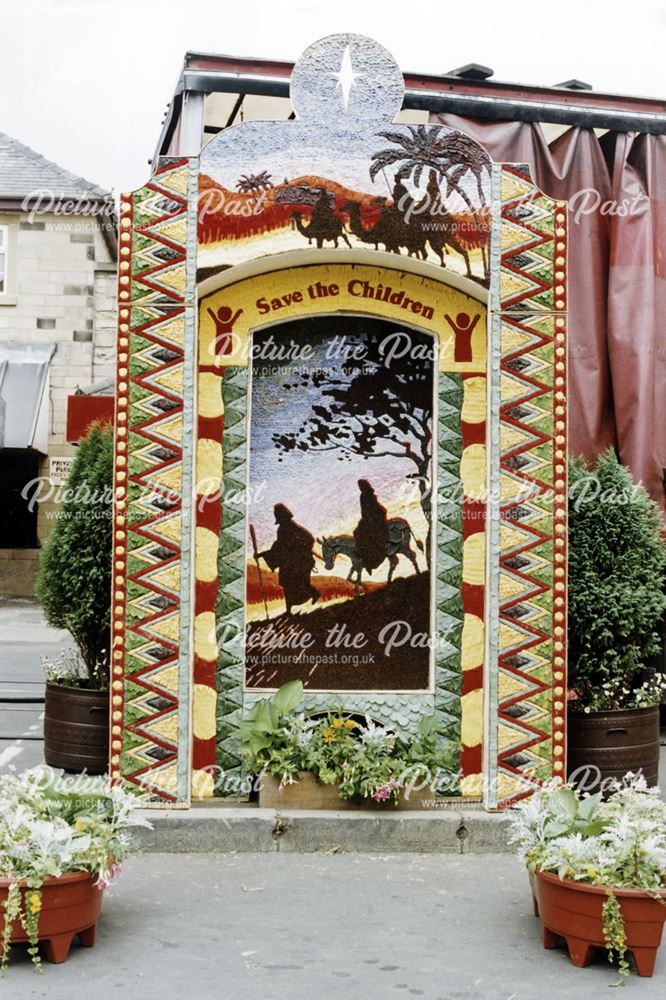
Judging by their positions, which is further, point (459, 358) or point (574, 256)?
point (574, 256)

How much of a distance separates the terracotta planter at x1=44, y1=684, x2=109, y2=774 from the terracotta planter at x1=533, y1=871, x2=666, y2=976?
3527mm

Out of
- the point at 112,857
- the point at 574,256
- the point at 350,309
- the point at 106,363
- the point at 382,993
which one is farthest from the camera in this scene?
the point at 106,363

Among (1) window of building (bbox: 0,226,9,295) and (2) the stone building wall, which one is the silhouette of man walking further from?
(1) window of building (bbox: 0,226,9,295)

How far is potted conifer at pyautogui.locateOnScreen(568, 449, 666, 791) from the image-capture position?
787 centimetres

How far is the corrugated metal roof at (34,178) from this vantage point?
23.4 metres

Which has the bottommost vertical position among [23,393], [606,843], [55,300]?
[606,843]

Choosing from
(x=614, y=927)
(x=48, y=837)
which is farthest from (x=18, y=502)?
(x=614, y=927)

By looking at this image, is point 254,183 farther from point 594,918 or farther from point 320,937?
point 594,918

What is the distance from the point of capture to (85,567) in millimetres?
8141

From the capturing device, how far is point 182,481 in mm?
7289

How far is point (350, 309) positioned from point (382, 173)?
2.78 feet

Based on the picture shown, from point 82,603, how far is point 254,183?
298 centimetres

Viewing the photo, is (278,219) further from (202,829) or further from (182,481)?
(202,829)

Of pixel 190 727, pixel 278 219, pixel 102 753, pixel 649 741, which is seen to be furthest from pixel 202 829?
pixel 278 219
